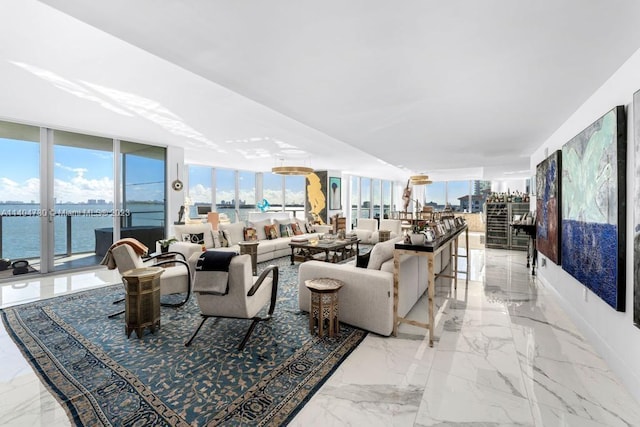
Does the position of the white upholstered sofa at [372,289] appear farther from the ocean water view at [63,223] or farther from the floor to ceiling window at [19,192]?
the floor to ceiling window at [19,192]

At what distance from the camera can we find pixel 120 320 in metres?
3.20

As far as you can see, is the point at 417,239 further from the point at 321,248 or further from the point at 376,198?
the point at 376,198

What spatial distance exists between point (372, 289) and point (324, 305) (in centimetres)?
50

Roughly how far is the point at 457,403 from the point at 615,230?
1.75 meters

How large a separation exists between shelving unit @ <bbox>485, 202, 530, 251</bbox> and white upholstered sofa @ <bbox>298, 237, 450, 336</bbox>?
5.99 metres

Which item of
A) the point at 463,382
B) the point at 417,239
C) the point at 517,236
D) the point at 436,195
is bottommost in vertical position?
the point at 463,382

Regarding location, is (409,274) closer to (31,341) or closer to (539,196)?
(539,196)

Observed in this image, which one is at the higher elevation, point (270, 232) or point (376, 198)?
point (376, 198)

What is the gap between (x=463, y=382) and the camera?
2139 mm

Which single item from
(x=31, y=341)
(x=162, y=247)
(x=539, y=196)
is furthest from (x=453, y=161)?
(x=31, y=341)

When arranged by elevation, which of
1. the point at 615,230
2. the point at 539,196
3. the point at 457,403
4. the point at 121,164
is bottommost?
the point at 457,403

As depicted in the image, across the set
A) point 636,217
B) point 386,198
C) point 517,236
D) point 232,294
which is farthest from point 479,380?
point 386,198

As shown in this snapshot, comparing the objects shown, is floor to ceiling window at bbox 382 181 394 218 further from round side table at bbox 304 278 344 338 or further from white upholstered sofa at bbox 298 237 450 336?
round side table at bbox 304 278 344 338

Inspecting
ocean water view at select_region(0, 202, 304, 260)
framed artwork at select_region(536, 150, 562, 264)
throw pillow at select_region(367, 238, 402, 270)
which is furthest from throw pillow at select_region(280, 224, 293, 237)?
framed artwork at select_region(536, 150, 562, 264)
